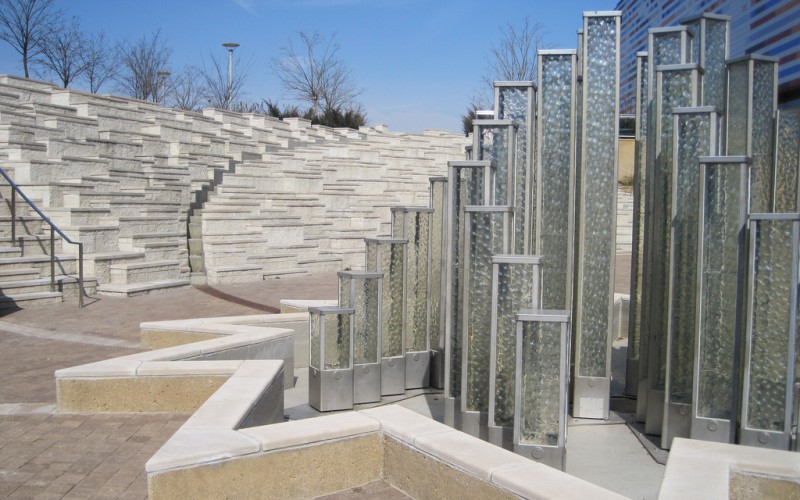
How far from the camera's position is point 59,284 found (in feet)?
36.8

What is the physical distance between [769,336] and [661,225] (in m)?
1.16

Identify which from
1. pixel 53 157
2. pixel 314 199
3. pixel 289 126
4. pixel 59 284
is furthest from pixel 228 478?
pixel 289 126

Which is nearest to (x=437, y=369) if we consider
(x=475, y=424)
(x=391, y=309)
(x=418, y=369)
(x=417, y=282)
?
(x=418, y=369)

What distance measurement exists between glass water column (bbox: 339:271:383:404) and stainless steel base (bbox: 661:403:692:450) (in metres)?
2.26

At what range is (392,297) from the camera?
A: 631cm

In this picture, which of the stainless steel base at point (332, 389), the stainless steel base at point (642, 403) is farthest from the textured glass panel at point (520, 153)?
the stainless steel base at point (332, 389)

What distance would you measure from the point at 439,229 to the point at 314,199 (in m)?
10.8

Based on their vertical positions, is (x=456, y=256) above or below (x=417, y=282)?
above

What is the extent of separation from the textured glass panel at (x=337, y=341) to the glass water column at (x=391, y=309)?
0.42 metres

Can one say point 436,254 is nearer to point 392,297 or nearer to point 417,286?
point 417,286

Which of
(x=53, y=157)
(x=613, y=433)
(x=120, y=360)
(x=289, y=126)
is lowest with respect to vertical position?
(x=613, y=433)

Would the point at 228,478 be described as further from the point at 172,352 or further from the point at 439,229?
the point at 439,229

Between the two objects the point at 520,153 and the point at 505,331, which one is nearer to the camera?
the point at 505,331

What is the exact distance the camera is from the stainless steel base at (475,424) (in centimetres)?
474
